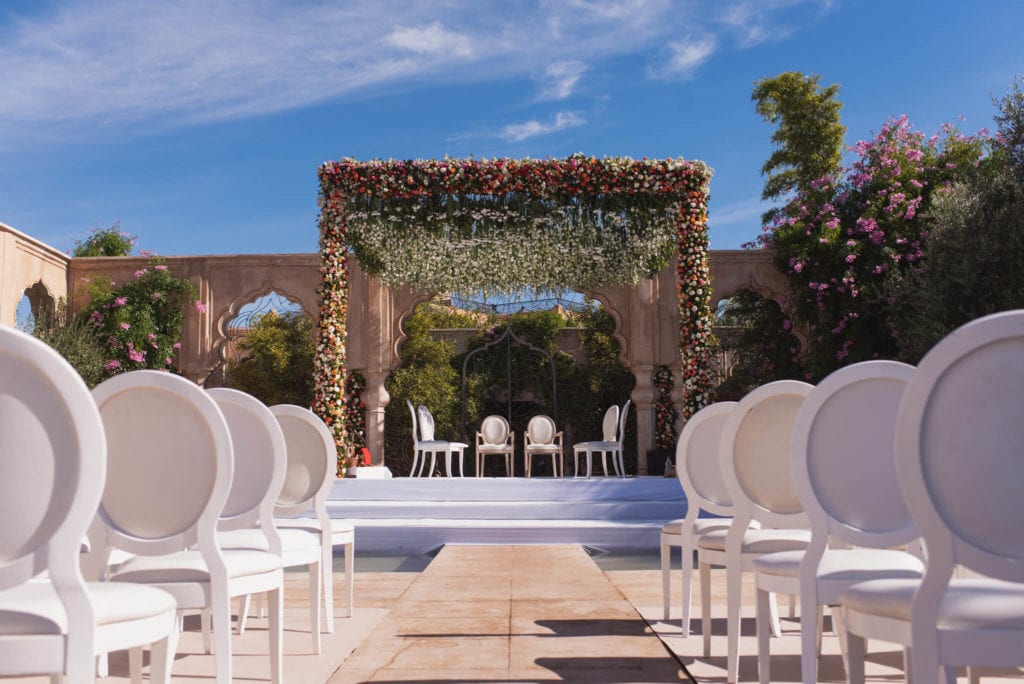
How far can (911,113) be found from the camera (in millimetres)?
11469

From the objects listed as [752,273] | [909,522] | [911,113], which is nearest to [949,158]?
[911,113]

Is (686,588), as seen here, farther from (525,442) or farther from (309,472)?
(525,442)

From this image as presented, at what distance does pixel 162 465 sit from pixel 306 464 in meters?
1.61

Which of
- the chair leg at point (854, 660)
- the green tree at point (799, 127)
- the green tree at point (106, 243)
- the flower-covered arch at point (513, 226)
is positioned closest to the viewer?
the chair leg at point (854, 660)

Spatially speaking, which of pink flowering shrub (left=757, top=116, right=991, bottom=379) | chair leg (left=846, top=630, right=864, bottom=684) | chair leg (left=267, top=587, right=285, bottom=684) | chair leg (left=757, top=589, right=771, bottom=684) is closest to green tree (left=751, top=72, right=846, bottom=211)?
pink flowering shrub (left=757, top=116, right=991, bottom=379)

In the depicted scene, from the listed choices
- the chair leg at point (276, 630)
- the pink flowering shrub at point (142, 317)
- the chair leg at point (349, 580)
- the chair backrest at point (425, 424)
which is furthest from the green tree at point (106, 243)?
the chair leg at point (276, 630)

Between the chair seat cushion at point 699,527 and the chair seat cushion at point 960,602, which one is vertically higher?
the chair seat cushion at point 960,602

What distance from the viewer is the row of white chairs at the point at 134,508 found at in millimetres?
1376

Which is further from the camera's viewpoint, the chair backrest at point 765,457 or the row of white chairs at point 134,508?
the chair backrest at point 765,457

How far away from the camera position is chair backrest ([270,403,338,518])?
11.5ft

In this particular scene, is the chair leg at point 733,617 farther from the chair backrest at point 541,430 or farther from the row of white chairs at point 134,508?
the chair backrest at point 541,430

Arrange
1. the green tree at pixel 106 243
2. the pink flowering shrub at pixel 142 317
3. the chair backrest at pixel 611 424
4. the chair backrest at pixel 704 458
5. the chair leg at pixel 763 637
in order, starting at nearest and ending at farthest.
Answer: the chair leg at pixel 763 637 < the chair backrest at pixel 704 458 < the chair backrest at pixel 611 424 < the pink flowering shrub at pixel 142 317 < the green tree at pixel 106 243

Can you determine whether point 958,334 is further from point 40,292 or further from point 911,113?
point 40,292

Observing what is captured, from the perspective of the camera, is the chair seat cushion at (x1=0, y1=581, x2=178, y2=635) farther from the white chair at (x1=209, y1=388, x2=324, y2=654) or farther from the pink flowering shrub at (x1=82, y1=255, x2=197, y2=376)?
the pink flowering shrub at (x1=82, y1=255, x2=197, y2=376)
